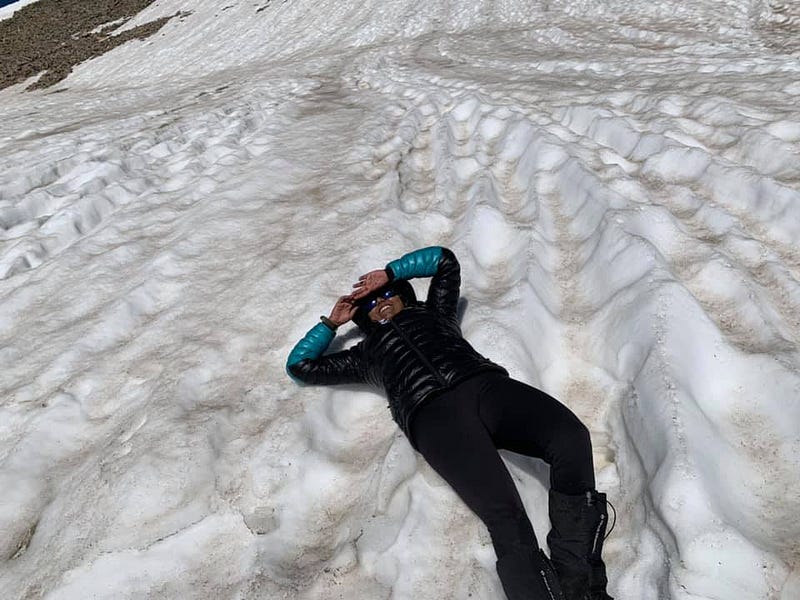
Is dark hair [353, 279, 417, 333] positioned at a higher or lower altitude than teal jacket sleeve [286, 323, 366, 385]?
higher

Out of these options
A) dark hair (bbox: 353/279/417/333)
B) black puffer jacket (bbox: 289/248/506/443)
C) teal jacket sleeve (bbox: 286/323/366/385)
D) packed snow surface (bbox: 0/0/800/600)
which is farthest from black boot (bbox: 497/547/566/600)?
dark hair (bbox: 353/279/417/333)

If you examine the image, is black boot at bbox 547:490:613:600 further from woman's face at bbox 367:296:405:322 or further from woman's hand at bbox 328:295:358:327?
woman's hand at bbox 328:295:358:327

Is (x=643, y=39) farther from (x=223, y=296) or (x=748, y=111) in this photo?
(x=223, y=296)

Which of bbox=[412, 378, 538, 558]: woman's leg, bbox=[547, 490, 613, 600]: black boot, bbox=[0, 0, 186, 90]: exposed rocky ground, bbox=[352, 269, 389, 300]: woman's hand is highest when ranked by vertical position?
bbox=[0, 0, 186, 90]: exposed rocky ground

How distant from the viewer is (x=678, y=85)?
7461 millimetres

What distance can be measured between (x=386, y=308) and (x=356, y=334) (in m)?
0.72

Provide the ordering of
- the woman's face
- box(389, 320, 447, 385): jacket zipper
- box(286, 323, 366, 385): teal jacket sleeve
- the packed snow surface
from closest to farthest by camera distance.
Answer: the packed snow surface
box(389, 320, 447, 385): jacket zipper
box(286, 323, 366, 385): teal jacket sleeve
the woman's face

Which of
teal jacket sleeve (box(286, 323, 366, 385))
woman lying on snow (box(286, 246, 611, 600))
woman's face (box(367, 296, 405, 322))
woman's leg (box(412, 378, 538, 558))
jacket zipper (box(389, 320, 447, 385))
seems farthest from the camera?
woman's face (box(367, 296, 405, 322))

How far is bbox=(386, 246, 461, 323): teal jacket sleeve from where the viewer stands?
393 centimetres

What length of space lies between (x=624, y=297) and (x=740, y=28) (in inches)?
455

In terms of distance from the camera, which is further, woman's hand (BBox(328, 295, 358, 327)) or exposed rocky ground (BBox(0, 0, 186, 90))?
exposed rocky ground (BBox(0, 0, 186, 90))

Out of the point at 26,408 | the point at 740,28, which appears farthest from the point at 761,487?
the point at 740,28

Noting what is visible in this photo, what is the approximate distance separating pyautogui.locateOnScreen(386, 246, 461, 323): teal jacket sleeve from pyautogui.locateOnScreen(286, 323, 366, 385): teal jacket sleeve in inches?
26.0

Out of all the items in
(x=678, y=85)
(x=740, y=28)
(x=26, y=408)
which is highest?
(x=26, y=408)
